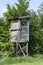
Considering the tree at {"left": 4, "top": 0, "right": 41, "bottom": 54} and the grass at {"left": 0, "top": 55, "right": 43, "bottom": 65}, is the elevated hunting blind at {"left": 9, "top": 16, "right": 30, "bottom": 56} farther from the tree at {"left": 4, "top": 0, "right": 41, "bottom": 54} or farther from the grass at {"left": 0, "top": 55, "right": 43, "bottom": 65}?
the grass at {"left": 0, "top": 55, "right": 43, "bottom": 65}

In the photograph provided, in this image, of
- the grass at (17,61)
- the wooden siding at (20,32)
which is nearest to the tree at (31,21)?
the wooden siding at (20,32)

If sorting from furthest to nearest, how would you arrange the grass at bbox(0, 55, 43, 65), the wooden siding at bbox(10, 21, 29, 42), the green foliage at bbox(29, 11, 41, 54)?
1. the green foliage at bbox(29, 11, 41, 54)
2. the wooden siding at bbox(10, 21, 29, 42)
3. the grass at bbox(0, 55, 43, 65)

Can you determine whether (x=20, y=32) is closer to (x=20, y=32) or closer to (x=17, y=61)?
(x=20, y=32)

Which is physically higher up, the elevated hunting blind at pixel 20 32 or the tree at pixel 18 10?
the tree at pixel 18 10

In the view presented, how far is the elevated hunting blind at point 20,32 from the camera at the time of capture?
1983cm

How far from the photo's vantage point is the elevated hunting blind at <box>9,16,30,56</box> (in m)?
19.8

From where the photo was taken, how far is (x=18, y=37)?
19.8 m

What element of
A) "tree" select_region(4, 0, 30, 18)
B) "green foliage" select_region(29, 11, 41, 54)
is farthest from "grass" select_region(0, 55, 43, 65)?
"tree" select_region(4, 0, 30, 18)

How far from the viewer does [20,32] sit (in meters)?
20.0

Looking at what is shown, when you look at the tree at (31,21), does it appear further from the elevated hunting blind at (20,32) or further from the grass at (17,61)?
the grass at (17,61)

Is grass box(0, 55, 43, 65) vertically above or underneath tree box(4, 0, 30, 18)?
underneath

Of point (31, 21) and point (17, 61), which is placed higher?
point (31, 21)

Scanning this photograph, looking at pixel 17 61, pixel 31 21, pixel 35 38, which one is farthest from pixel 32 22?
pixel 17 61

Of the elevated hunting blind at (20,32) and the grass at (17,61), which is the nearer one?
the grass at (17,61)
